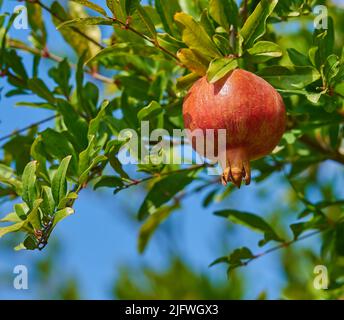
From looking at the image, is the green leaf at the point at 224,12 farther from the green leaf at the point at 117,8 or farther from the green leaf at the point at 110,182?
the green leaf at the point at 110,182

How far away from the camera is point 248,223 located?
1.92m

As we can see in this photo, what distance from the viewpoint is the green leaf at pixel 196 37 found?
1409 millimetres

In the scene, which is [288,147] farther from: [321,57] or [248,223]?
[321,57]

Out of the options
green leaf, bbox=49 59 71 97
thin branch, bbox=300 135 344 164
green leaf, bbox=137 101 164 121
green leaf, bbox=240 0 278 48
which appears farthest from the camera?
thin branch, bbox=300 135 344 164

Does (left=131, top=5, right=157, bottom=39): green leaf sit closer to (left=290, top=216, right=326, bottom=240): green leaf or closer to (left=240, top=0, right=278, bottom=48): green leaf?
(left=240, top=0, right=278, bottom=48): green leaf

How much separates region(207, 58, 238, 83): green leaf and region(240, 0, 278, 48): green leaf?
0.27ft

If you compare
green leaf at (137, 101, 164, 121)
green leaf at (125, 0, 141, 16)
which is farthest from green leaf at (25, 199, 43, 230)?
green leaf at (125, 0, 141, 16)

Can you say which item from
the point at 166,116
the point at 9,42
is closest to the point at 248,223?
the point at 166,116

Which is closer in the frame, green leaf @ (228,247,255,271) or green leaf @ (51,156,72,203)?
green leaf @ (51,156,72,203)

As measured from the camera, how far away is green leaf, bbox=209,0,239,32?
59.2 inches

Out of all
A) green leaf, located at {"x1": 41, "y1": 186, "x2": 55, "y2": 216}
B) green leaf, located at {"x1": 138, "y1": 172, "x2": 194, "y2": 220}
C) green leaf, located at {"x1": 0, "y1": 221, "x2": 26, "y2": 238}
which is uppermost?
green leaf, located at {"x1": 0, "y1": 221, "x2": 26, "y2": 238}

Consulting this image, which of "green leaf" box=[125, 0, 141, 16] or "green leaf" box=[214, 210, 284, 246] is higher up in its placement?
"green leaf" box=[125, 0, 141, 16]

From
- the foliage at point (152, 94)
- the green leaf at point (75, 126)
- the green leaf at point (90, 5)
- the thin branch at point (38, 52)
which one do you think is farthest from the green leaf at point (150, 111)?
the thin branch at point (38, 52)

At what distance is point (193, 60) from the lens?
1.46 meters
